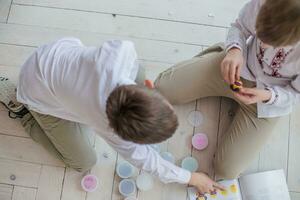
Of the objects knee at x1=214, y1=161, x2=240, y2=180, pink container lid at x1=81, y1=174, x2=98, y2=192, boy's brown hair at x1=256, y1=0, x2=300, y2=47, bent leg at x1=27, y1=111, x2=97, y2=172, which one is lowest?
pink container lid at x1=81, y1=174, x2=98, y2=192

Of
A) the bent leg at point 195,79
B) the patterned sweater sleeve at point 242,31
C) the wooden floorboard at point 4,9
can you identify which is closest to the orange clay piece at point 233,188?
the bent leg at point 195,79

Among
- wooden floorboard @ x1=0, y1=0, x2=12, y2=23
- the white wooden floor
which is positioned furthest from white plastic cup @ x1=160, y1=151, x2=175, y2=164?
wooden floorboard @ x1=0, y1=0, x2=12, y2=23

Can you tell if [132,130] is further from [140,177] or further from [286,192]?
[286,192]

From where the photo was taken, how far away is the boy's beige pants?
119 centimetres

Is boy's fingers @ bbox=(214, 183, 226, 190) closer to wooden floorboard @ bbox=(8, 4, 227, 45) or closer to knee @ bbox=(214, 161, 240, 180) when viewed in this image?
knee @ bbox=(214, 161, 240, 180)

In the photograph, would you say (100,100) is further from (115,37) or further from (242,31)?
(115,37)

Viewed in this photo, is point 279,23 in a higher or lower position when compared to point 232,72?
higher

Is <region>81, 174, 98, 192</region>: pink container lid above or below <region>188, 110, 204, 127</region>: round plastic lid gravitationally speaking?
below

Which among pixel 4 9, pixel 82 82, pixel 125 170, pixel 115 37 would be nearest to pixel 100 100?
pixel 82 82

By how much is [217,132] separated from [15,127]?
64cm

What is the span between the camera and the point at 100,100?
34.6 inches

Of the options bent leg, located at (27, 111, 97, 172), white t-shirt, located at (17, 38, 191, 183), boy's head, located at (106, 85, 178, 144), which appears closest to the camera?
boy's head, located at (106, 85, 178, 144)

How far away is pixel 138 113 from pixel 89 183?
573 mm

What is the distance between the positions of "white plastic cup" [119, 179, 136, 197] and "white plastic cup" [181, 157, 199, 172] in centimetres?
16
